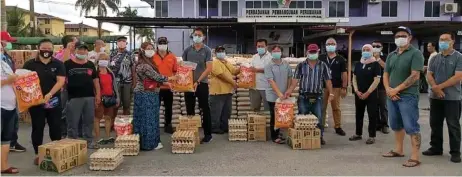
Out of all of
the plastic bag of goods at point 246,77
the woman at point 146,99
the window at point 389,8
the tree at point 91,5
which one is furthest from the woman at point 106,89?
the tree at point 91,5

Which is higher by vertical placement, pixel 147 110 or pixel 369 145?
pixel 147 110

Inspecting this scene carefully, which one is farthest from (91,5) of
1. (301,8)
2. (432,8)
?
(432,8)

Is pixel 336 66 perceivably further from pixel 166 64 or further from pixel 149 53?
pixel 149 53

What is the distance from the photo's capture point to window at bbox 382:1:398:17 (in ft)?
124

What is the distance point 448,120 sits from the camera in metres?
6.58

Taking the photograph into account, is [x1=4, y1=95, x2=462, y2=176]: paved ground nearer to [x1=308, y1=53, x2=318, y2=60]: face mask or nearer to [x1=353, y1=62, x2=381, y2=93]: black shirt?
[x1=353, y1=62, x2=381, y2=93]: black shirt

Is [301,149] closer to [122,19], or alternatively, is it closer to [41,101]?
[41,101]

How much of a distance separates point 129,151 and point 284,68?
3006 millimetres

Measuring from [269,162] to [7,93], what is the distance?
11.5ft

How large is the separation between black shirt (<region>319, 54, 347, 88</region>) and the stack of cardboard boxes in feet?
15.4

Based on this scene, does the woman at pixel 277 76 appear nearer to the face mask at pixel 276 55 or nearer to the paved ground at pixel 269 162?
the face mask at pixel 276 55

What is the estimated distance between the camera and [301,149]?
24.1ft

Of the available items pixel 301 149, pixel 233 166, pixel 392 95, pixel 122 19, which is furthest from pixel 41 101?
pixel 122 19

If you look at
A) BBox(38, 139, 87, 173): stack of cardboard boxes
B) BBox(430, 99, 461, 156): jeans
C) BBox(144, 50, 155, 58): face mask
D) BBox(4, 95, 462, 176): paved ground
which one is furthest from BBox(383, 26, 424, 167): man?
BBox(38, 139, 87, 173): stack of cardboard boxes
